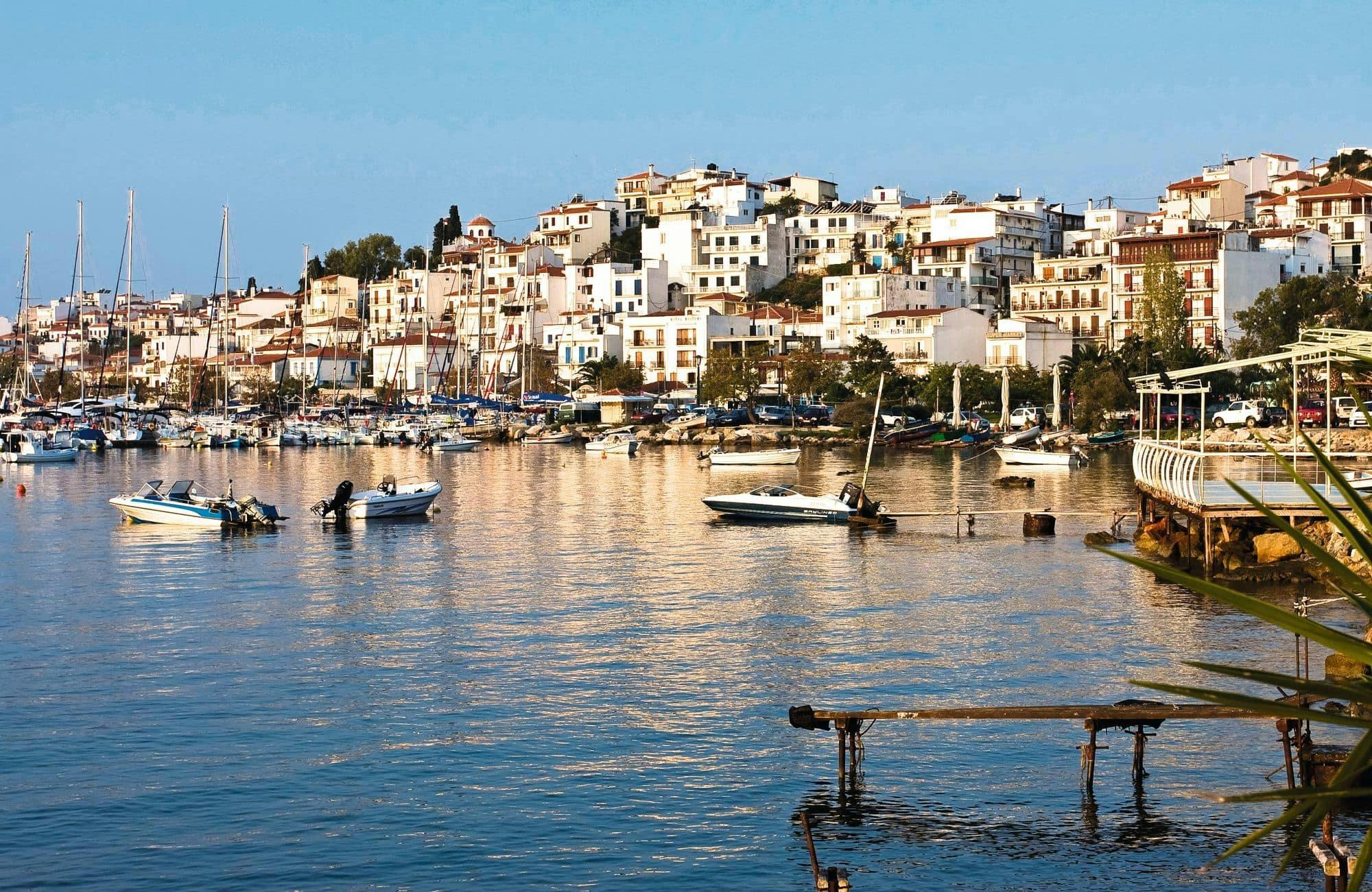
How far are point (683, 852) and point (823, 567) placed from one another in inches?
947

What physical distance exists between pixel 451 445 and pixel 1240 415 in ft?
168

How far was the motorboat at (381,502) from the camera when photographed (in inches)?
2105

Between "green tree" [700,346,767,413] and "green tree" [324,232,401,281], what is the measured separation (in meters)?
75.0

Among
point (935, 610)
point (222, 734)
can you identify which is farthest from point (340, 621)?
point (935, 610)

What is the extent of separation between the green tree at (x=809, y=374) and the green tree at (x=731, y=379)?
2.96 meters

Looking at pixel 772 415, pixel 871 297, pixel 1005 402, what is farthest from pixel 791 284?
pixel 1005 402

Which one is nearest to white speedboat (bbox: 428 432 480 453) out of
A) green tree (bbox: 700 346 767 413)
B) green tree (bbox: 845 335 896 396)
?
green tree (bbox: 700 346 767 413)

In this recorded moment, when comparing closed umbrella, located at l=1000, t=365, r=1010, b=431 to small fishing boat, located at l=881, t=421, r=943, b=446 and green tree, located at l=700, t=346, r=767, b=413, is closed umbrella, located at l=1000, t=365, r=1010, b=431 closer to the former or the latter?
small fishing boat, located at l=881, t=421, r=943, b=446

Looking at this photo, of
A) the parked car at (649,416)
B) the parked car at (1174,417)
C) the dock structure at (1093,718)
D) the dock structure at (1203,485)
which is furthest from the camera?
the parked car at (649,416)

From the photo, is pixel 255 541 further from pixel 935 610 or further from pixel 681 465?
pixel 681 465

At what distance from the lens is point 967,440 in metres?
98.6

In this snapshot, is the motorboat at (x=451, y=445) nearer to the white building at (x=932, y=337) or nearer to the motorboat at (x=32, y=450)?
the motorboat at (x=32, y=450)

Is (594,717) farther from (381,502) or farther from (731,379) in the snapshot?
(731,379)

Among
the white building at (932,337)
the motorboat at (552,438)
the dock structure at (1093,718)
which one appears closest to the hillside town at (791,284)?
the white building at (932,337)
